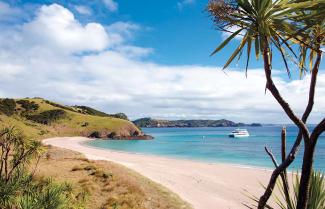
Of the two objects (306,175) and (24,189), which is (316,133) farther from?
(24,189)

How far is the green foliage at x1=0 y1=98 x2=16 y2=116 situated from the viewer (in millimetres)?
135975

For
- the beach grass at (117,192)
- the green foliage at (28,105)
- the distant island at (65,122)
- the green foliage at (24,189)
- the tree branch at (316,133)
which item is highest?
the green foliage at (28,105)

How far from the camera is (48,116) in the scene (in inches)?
6078

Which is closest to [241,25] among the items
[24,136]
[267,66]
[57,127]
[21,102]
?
[267,66]

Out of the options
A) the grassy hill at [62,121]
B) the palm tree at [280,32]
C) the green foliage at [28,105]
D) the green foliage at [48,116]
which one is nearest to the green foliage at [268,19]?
the palm tree at [280,32]

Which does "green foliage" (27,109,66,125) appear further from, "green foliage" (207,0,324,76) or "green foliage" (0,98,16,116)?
"green foliage" (207,0,324,76)

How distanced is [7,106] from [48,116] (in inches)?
644

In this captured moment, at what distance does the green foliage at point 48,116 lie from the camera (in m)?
149

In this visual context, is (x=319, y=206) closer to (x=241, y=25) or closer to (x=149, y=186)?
(x=241, y=25)

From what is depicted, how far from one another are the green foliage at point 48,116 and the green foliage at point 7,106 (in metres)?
7.38

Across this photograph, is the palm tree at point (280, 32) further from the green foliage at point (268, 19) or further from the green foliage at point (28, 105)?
the green foliage at point (28, 105)

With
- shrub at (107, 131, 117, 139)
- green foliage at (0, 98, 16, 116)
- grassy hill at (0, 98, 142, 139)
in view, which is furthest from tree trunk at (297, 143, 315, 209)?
shrub at (107, 131, 117, 139)

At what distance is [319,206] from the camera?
4.84m

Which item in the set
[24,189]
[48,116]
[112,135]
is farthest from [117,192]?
[48,116]
